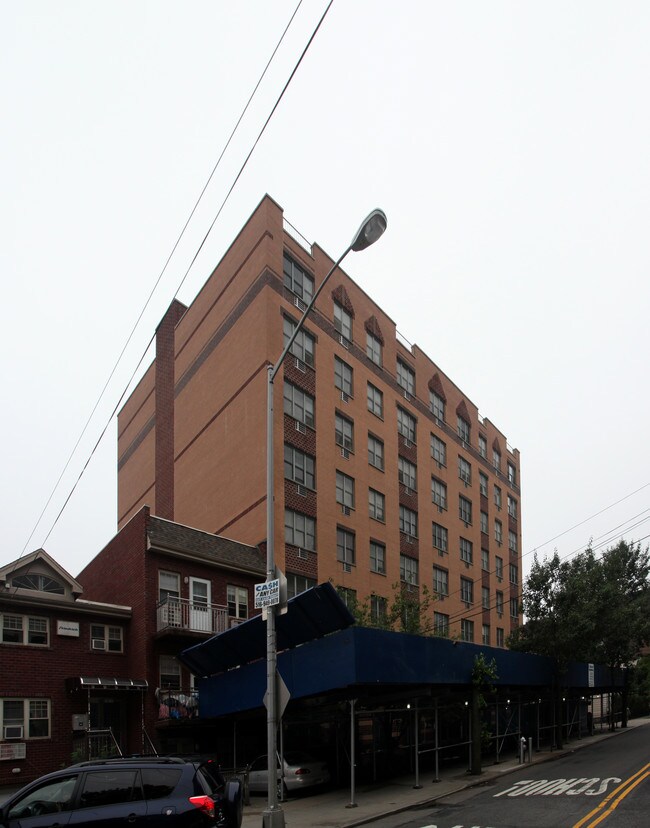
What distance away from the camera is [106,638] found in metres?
26.4

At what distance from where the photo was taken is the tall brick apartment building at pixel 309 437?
3562cm

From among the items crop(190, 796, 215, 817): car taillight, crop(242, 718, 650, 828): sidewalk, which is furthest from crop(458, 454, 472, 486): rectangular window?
crop(190, 796, 215, 817): car taillight

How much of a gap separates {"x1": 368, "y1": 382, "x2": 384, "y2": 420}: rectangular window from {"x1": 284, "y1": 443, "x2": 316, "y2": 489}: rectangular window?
753 centimetres

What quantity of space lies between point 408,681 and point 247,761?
9.02 metres

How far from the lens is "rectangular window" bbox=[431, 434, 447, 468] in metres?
51.1

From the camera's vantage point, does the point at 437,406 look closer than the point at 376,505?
No

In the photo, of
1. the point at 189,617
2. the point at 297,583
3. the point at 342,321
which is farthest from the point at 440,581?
the point at 189,617

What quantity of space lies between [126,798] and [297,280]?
95.4 feet

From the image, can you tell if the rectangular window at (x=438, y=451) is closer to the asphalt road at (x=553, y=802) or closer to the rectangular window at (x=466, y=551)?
the rectangular window at (x=466, y=551)

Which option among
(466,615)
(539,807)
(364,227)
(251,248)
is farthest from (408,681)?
(466,615)

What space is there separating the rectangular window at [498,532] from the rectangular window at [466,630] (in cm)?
933

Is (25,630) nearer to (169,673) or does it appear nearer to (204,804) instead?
(169,673)

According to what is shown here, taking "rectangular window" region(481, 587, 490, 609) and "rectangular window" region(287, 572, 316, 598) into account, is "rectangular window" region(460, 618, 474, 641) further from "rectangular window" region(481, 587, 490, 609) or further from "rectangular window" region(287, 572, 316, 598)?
"rectangular window" region(287, 572, 316, 598)

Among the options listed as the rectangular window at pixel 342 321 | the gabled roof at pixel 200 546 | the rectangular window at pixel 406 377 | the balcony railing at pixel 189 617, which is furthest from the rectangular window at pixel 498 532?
the balcony railing at pixel 189 617
